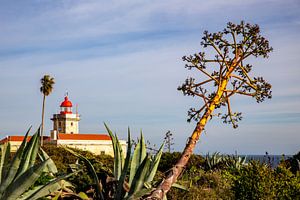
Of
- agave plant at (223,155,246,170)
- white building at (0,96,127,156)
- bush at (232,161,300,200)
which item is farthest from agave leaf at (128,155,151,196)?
white building at (0,96,127,156)

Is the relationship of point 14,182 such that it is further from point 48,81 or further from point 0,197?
point 48,81

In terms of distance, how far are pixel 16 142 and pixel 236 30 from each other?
47.8 metres

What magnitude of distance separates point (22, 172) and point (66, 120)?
193 feet

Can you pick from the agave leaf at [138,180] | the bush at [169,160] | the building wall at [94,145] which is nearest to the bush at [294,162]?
the bush at [169,160]

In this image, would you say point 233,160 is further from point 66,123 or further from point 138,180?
point 66,123

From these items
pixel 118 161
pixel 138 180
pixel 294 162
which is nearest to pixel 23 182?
pixel 138 180

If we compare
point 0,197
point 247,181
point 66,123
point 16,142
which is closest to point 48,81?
point 16,142

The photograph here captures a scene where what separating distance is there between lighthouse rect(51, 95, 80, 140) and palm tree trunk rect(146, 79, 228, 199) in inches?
2183

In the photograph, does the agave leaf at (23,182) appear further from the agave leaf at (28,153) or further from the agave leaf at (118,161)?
the agave leaf at (118,161)

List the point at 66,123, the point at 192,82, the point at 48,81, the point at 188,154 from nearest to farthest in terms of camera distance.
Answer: the point at 188,154
the point at 192,82
the point at 48,81
the point at 66,123

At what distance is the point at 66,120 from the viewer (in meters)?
62.8

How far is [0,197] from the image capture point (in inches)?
182

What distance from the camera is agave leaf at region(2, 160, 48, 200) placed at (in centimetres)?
449

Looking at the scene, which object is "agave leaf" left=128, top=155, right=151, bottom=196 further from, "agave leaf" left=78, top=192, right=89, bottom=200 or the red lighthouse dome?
the red lighthouse dome
